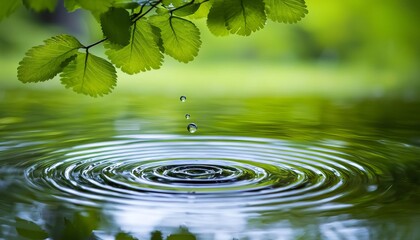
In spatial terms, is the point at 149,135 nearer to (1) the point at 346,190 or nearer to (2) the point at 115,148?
(2) the point at 115,148

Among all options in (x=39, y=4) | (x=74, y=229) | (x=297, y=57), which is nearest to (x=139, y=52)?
(x=39, y=4)

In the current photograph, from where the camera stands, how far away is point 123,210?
101cm

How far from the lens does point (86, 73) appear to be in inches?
28.5

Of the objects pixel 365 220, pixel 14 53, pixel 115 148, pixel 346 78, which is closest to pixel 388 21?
pixel 346 78

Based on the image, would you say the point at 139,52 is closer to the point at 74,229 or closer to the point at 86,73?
the point at 86,73

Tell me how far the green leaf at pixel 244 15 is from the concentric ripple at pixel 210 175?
37cm

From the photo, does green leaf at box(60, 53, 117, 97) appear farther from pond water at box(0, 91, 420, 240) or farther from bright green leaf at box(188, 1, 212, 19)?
pond water at box(0, 91, 420, 240)

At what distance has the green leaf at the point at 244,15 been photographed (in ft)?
2.35

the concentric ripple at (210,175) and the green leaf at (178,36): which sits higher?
the green leaf at (178,36)

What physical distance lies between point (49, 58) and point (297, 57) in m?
5.22

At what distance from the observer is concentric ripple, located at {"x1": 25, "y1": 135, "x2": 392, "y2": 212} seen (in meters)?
1.10

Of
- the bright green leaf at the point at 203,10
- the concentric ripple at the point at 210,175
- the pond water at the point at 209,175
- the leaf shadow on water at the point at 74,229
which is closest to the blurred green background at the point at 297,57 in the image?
the pond water at the point at 209,175

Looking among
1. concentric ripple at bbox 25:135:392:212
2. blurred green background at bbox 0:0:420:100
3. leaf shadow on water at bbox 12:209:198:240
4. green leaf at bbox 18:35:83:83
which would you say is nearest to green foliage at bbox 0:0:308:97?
green leaf at bbox 18:35:83:83

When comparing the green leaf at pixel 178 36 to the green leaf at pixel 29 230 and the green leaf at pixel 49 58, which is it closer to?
the green leaf at pixel 49 58
